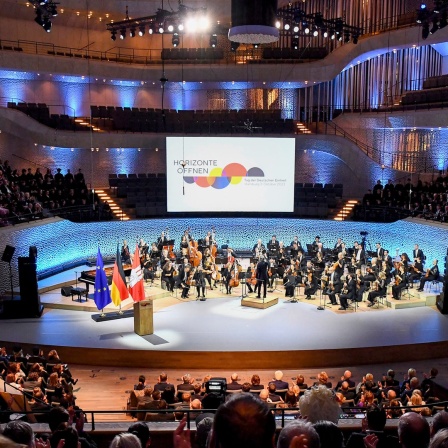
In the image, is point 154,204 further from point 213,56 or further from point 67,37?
point 67,37

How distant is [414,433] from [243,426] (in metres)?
1.22

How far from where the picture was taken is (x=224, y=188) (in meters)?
21.6

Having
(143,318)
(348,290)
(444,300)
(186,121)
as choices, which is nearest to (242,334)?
(143,318)

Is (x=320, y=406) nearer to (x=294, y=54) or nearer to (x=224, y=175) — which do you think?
(x=224, y=175)

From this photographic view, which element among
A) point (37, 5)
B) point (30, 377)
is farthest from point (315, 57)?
point (30, 377)

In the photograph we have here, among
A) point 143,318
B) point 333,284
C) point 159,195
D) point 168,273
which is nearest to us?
point 143,318

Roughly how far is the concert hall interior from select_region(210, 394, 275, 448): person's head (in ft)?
18.8

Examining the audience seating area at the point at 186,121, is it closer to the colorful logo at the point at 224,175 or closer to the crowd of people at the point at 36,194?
the colorful logo at the point at 224,175

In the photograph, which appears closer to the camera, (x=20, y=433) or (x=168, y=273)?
(x=20, y=433)

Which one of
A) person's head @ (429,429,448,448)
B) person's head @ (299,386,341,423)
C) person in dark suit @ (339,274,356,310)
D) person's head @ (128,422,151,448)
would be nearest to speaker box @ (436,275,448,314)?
person in dark suit @ (339,274,356,310)

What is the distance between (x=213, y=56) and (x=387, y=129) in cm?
828

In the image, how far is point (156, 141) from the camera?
80.7 ft

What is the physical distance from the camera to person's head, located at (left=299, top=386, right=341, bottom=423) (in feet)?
11.2

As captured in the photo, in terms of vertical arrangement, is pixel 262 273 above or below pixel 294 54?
below
